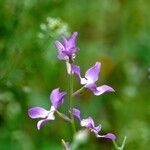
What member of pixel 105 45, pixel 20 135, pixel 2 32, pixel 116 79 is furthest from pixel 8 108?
pixel 105 45

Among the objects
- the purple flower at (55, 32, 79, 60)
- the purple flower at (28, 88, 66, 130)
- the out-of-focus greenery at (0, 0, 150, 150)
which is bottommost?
the purple flower at (28, 88, 66, 130)

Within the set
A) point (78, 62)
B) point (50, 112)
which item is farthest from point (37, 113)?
point (78, 62)

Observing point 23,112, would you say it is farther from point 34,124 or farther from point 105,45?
point 105,45

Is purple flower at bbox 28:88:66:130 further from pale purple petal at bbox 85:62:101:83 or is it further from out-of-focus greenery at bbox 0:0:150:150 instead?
out-of-focus greenery at bbox 0:0:150:150

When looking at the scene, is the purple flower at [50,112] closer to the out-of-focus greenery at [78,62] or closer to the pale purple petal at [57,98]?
the pale purple petal at [57,98]

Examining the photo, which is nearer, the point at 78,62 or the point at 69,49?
the point at 69,49

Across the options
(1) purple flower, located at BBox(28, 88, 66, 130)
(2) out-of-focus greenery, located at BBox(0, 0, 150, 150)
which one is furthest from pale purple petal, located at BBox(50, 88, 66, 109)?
(2) out-of-focus greenery, located at BBox(0, 0, 150, 150)

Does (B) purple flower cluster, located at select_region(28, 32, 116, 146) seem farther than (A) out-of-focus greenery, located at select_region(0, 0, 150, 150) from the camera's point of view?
No

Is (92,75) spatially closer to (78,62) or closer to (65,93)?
(65,93)

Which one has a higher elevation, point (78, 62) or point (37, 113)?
point (78, 62)
